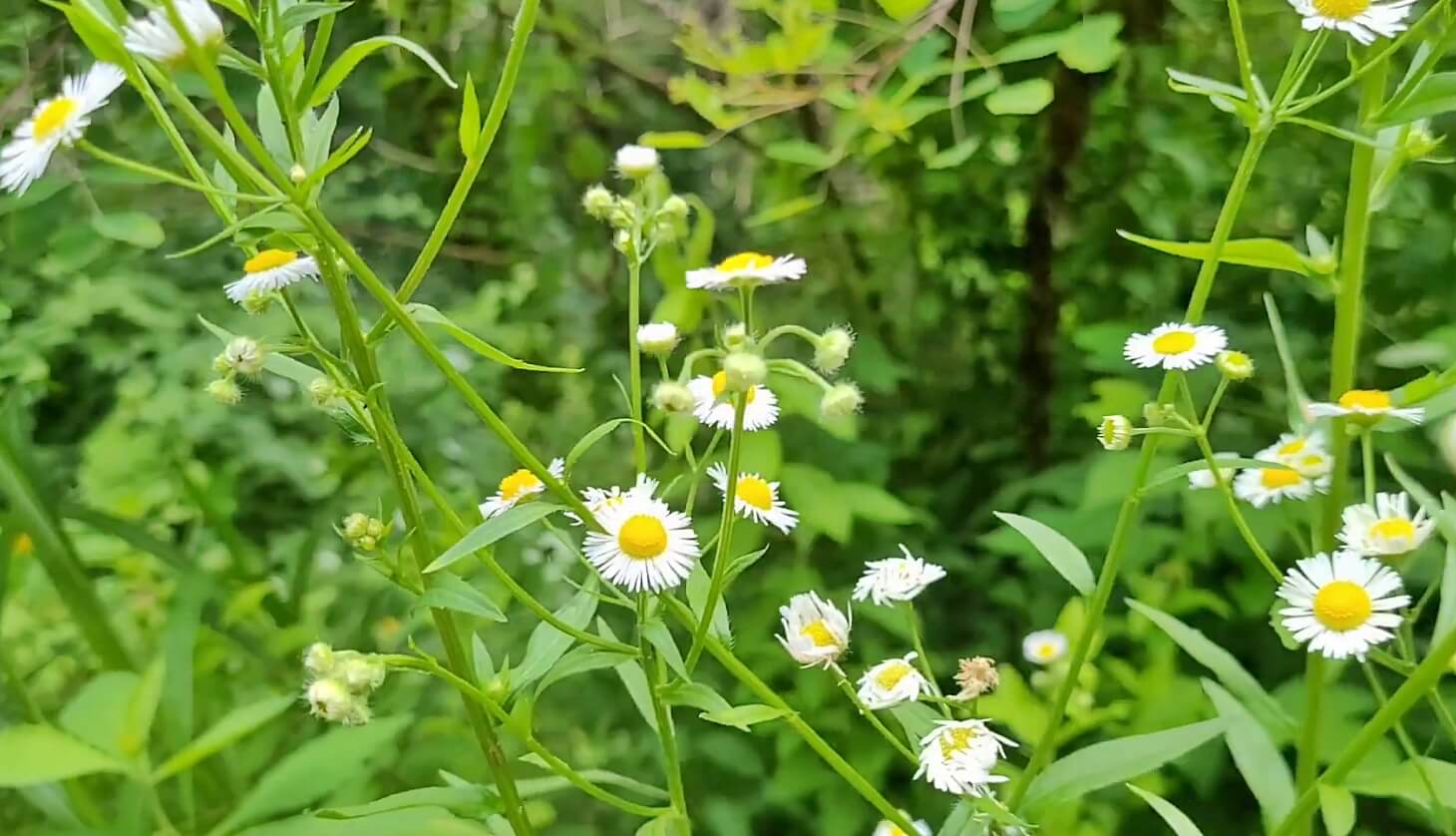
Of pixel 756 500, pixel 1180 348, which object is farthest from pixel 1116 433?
pixel 756 500

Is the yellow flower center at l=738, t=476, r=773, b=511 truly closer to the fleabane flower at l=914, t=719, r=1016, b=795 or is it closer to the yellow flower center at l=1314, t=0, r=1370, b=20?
the fleabane flower at l=914, t=719, r=1016, b=795

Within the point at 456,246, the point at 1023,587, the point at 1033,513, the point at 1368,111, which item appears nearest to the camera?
the point at 1368,111

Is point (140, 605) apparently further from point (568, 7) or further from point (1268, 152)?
point (1268, 152)

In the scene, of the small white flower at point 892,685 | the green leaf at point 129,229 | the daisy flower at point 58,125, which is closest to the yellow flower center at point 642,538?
the small white flower at point 892,685

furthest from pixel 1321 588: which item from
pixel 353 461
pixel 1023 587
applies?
pixel 353 461

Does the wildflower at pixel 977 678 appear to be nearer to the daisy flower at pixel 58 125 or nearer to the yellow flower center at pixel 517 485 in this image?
the yellow flower center at pixel 517 485
